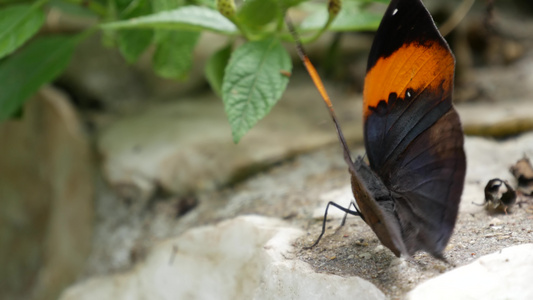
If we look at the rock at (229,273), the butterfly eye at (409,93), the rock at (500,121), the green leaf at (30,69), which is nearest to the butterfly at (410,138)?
the butterfly eye at (409,93)

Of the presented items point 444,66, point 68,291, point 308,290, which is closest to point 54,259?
point 68,291

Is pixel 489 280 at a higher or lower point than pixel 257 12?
lower

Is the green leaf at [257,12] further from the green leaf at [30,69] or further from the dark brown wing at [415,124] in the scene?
the green leaf at [30,69]

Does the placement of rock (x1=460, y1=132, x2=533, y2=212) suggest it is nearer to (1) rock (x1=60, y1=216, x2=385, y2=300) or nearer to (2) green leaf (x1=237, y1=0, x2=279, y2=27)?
(1) rock (x1=60, y1=216, x2=385, y2=300)

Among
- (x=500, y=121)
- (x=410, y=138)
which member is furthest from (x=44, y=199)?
(x=500, y=121)

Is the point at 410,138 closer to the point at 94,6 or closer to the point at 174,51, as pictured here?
the point at 174,51

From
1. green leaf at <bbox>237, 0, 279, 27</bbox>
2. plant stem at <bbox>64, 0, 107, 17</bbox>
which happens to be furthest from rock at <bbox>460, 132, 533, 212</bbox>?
plant stem at <bbox>64, 0, 107, 17</bbox>
